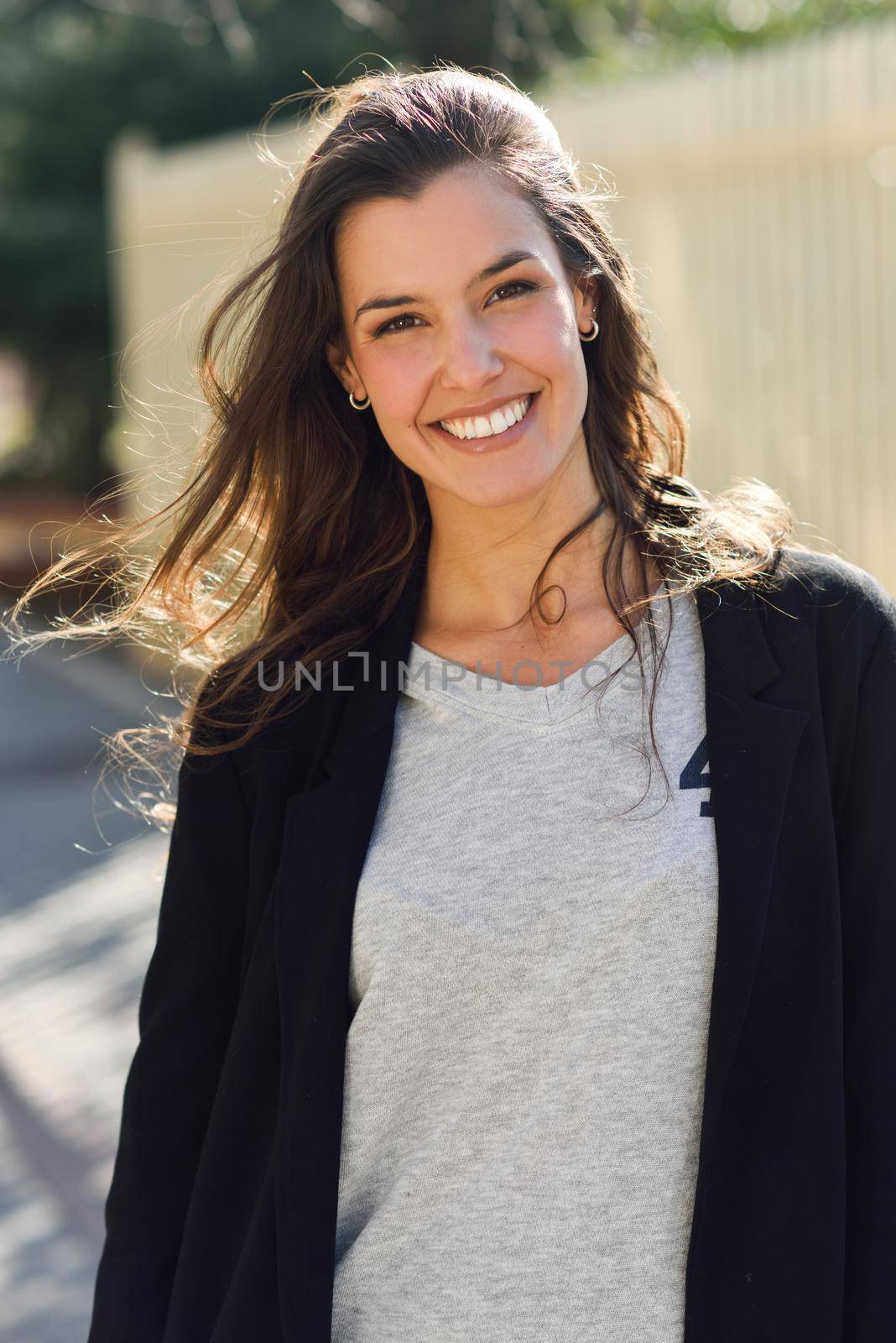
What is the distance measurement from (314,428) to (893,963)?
1188 millimetres

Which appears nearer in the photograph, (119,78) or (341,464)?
(341,464)

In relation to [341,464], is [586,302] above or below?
above

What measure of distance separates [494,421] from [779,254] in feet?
13.2

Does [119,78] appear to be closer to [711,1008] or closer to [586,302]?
[586,302]

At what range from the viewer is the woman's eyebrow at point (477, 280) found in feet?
6.68

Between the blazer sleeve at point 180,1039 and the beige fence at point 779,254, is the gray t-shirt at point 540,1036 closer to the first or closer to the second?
the blazer sleeve at point 180,1039

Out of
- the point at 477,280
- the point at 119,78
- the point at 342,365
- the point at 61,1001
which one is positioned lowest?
the point at 61,1001

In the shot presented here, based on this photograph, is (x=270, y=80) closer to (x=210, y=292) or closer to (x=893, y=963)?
(x=210, y=292)

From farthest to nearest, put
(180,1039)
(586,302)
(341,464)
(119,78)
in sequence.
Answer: (119,78) < (341,464) < (586,302) < (180,1039)

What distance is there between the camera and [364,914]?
201 cm

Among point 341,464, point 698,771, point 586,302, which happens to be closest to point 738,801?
point 698,771

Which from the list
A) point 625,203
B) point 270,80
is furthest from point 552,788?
point 270,80

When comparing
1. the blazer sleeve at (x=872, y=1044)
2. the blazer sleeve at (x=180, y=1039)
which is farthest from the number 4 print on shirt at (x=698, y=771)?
the blazer sleeve at (x=180, y=1039)

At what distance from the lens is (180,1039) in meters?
2.18
